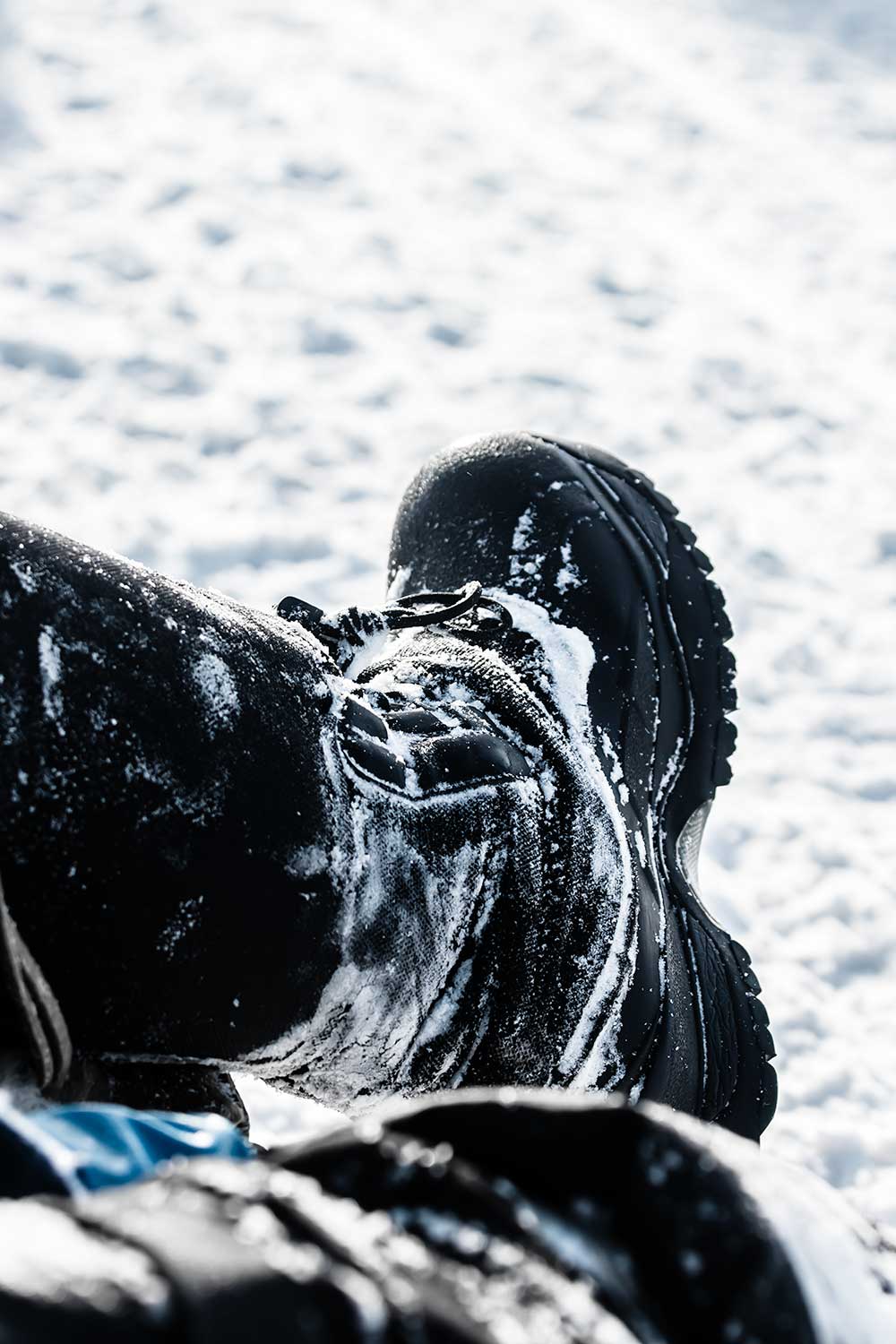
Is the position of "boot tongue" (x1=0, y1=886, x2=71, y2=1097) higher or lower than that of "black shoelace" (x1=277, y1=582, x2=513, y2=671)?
higher

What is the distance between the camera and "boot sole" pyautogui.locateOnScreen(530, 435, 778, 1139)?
1.37m

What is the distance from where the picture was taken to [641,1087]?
1232mm

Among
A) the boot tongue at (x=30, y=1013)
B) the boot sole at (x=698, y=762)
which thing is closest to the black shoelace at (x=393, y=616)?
the boot sole at (x=698, y=762)

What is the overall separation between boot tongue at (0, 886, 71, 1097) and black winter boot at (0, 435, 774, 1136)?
5 centimetres

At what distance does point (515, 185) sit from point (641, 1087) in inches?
103

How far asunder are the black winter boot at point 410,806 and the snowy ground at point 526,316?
457mm

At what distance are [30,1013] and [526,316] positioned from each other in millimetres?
2444

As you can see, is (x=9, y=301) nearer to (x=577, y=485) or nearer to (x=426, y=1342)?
(x=577, y=485)

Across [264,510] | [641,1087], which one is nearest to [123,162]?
[264,510]

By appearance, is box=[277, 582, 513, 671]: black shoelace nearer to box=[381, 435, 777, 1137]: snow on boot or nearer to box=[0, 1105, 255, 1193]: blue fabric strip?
box=[381, 435, 777, 1137]: snow on boot

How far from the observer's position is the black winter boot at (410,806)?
0.85 m

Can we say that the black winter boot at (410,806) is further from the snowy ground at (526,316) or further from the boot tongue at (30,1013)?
the snowy ground at (526,316)

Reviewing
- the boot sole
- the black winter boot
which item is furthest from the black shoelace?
the boot sole

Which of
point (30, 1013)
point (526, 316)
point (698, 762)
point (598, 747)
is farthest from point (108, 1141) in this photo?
point (526, 316)
